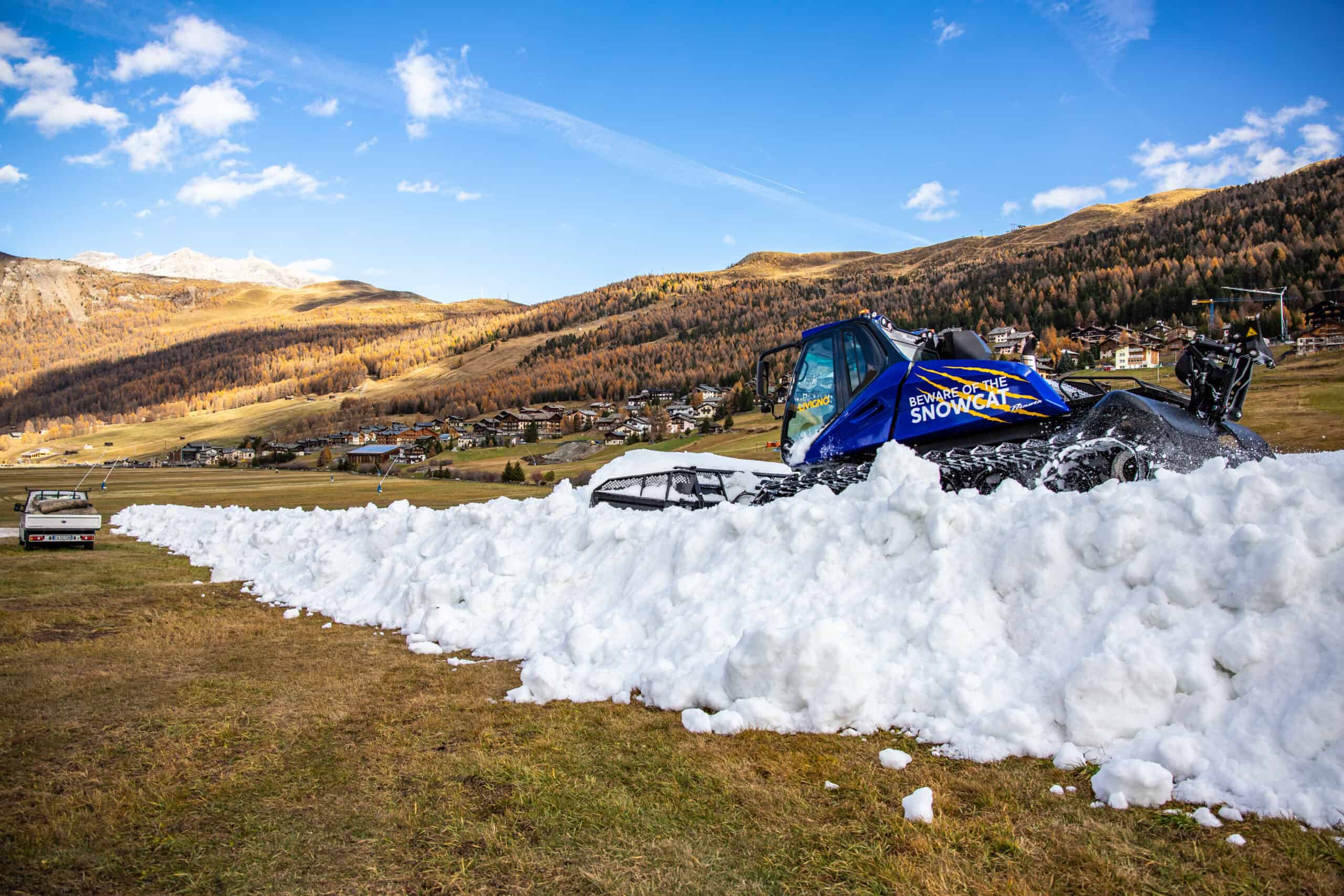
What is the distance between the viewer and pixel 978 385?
25.6 ft

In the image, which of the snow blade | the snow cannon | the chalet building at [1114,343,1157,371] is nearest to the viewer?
the snow cannon

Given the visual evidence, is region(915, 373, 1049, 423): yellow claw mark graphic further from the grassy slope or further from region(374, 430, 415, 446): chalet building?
→ region(374, 430, 415, 446): chalet building

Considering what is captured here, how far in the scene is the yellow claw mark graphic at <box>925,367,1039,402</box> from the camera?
7664 millimetres

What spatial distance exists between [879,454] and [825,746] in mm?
3613

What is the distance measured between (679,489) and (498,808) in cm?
647

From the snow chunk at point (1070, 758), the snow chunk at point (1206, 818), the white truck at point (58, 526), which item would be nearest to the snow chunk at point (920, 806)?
the snow chunk at point (1070, 758)

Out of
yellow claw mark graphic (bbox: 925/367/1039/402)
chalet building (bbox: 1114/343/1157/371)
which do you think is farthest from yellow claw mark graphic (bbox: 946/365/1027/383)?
chalet building (bbox: 1114/343/1157/371)

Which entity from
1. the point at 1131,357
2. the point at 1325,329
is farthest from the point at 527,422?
the point at 1325,329

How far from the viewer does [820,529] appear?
598 cm

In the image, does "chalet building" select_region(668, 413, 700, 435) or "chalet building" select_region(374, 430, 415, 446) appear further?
"chalet building" select_region(374, 430, 415, 446)

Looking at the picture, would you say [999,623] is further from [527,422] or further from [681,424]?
[527,422]

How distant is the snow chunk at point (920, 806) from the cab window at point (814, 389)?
6.68m

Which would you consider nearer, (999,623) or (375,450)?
(999,623)

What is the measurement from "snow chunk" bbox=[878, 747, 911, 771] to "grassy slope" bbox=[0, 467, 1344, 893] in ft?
0.18
